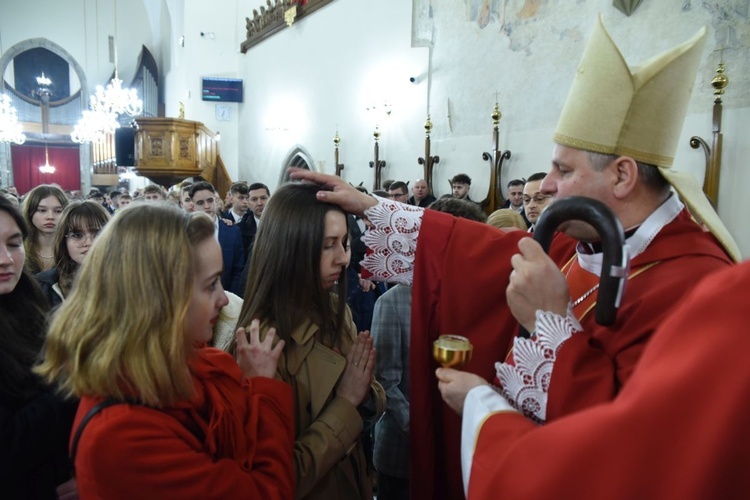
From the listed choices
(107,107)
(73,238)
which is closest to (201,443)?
(73,238)

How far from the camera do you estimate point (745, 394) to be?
2.03ft

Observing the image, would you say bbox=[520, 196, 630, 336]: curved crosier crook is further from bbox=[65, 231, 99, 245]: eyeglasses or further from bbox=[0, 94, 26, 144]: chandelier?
bbox=[0, 94, 26, 144]: chandelier

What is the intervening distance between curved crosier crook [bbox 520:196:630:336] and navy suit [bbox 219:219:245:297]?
3612 millimetres

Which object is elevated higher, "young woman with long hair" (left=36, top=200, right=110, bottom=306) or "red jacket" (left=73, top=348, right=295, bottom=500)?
"young woman with long hair" (left=36, top=200, right=110, bottom=306)

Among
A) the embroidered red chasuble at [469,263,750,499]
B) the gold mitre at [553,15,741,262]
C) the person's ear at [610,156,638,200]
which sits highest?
the gold mitre at [553,15,741,262]

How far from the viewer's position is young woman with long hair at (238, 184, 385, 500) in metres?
1.51

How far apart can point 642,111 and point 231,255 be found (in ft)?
11.9

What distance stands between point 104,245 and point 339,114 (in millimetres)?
9082

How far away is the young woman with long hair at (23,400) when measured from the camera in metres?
1.30

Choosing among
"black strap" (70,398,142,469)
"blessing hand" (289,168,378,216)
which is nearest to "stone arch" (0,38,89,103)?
"blessing hand" (289,168,378,216)

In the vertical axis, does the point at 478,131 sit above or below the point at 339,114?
below

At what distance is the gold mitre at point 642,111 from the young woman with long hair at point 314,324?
0.77 meters

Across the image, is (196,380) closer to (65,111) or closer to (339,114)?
(339,114)

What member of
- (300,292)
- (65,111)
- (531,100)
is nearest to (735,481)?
(300,292)
